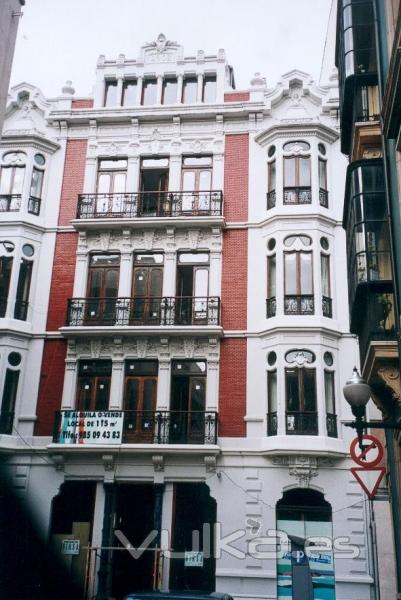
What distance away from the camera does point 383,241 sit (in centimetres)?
1384

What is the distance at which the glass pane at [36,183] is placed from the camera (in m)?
25.2

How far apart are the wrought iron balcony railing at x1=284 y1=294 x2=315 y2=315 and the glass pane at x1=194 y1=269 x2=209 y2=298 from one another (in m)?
2.98

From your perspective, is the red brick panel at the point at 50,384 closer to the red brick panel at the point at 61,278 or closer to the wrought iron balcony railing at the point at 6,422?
the red brick panel at the point at 61,278

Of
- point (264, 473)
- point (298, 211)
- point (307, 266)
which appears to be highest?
point (298, 211)

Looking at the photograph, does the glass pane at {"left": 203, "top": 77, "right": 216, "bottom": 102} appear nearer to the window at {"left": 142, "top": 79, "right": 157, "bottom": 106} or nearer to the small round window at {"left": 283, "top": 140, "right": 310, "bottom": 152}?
the window at {"left": 142, "top": 79, "right": 157, "bottom": 106}

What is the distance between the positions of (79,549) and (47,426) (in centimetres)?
415

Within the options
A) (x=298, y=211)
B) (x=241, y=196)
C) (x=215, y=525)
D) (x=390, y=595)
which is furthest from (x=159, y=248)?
(x=390, y=595)

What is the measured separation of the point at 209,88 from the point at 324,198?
6.63 meters

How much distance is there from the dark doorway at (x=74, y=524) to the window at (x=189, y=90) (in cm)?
1482

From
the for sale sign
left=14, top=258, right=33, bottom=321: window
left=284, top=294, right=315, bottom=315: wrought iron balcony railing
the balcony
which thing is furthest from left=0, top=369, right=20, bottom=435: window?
left=284, top=294, right=315, bottom=315: wrought iron balcony railing

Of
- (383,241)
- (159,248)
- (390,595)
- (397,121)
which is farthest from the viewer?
(159,248)

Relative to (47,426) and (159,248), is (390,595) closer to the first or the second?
(47,426)

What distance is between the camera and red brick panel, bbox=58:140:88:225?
2509 cm

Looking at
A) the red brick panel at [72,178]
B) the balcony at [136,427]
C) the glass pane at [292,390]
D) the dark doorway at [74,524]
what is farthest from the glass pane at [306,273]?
the dark doorway at [74,524]
